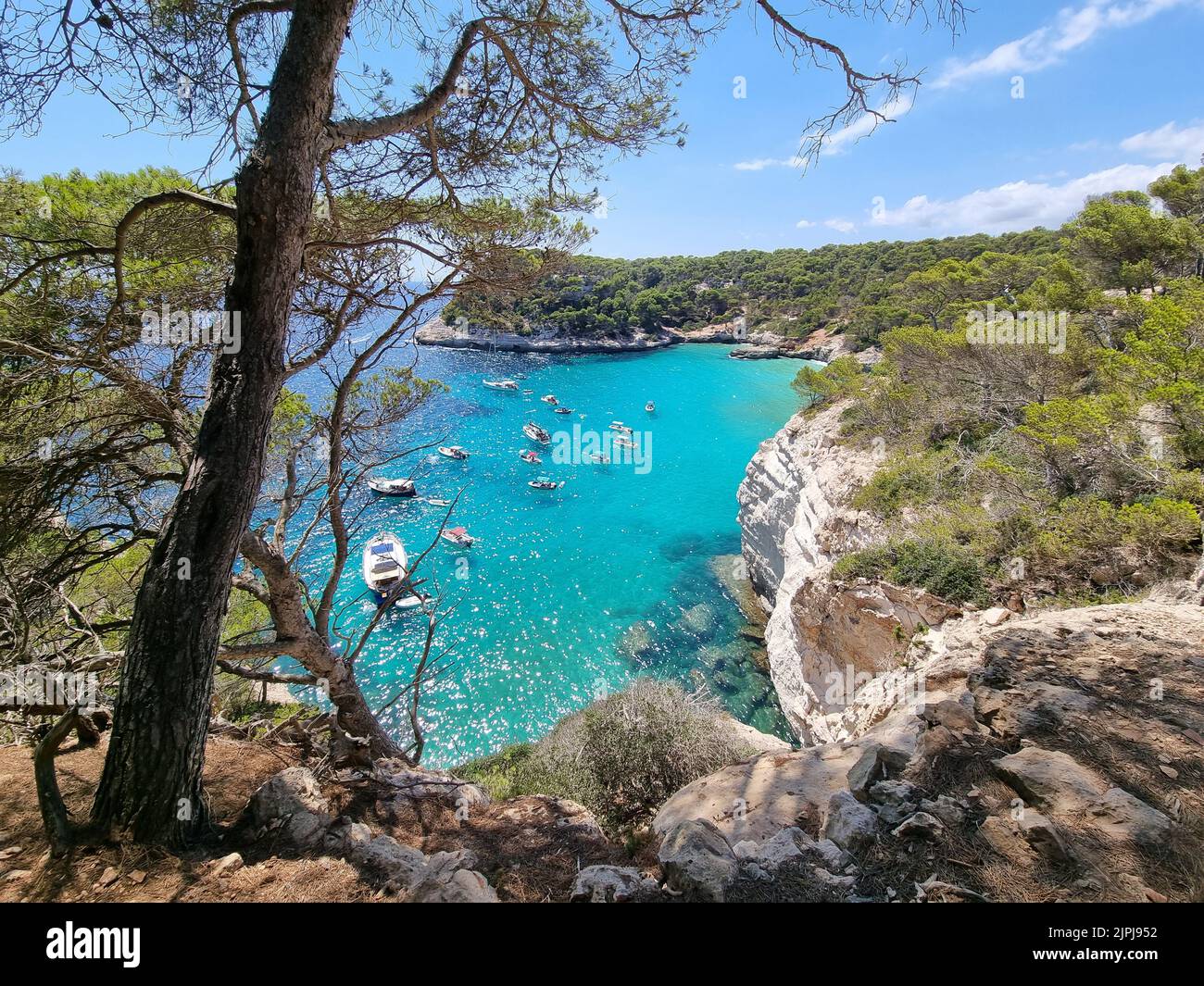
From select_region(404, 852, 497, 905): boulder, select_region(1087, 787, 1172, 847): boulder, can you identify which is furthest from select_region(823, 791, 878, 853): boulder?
select_region(404, 852, 497, 905): boulder

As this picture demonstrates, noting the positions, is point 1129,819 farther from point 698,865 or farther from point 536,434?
point 536,434

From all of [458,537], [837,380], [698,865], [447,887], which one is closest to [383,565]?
[458,537]

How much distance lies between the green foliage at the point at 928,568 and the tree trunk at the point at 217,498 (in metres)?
7.95

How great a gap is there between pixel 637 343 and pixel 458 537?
42.5 meters

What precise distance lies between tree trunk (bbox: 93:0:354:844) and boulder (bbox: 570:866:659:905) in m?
1.76

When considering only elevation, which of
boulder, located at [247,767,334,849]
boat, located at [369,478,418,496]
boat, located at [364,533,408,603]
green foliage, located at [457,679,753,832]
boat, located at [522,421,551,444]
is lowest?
green foliage, located at [457,679,753,832]

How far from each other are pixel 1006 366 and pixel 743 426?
72.4 ft

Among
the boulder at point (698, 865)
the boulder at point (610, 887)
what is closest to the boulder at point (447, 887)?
the boulder at point (610, 887)

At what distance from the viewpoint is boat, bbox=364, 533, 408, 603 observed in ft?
46.2

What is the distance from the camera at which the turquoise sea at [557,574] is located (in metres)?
12.4

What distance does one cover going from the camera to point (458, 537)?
17.6m

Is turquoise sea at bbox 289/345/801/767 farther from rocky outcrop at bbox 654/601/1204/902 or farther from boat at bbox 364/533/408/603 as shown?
rocky outcrop at bbox 654/601/1204/902

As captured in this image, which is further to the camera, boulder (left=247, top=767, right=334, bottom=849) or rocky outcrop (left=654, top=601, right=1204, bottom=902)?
boulder (left=247, top=767, right=334, bottom=849)
